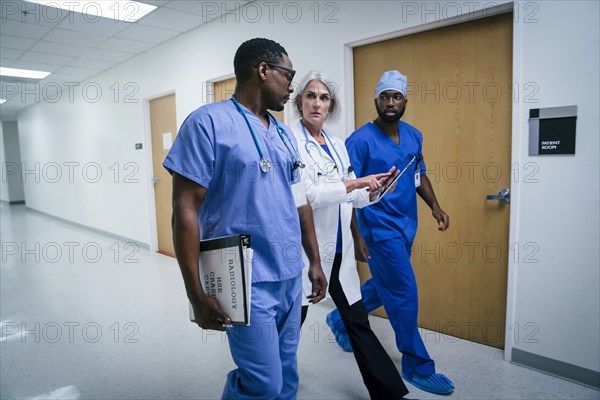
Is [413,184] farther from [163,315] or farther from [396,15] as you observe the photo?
[163,315]

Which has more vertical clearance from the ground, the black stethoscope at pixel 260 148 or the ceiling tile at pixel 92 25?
the ceiling tile at pixel 92 25

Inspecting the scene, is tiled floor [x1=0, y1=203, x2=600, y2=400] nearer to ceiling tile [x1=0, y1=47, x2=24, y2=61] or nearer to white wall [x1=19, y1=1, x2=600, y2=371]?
white wall [x1=19, y1=1, x2=600, y2=371]

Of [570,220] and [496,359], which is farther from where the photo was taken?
[496,359]

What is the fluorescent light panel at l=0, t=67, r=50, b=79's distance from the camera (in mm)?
5457

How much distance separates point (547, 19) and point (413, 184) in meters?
0.92

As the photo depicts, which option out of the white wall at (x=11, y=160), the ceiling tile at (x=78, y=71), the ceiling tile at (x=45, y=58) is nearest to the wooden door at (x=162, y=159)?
the ceiling tile at (x=45, y=58)

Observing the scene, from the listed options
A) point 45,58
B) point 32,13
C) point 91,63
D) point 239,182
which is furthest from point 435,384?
point 45,58

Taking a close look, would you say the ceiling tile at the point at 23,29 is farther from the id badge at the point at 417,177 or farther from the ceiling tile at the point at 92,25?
the id badge at the point at 417,177

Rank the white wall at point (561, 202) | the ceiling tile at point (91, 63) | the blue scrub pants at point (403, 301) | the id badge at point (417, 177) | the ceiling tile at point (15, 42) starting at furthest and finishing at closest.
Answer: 1. the ceiling tile at point (91, 63)
2. the ceiling tile at point (15, 42)
3. the id badge at point (417, 177)
4. the blue scrub pants at point (403, 301)
5. the white wall at point (561, 202)

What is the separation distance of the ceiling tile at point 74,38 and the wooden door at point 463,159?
3025 mm

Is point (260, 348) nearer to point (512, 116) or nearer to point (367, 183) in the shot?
point (367, 183)

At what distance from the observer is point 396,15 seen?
235 centimetres

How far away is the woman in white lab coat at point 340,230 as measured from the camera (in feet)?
5.25

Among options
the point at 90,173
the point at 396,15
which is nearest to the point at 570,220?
the point at 396,15
